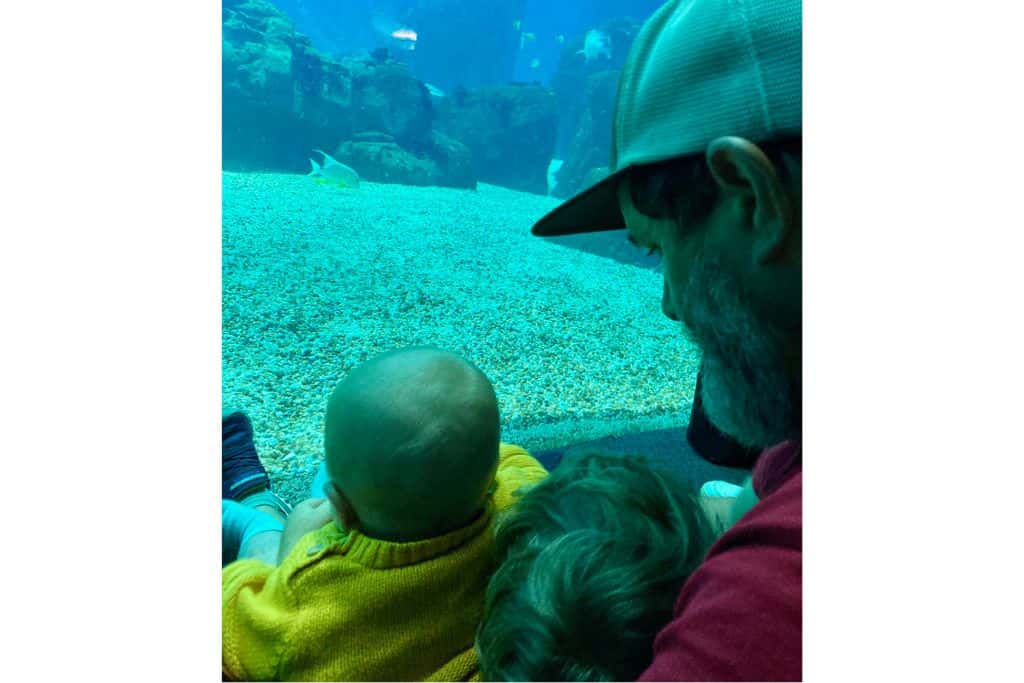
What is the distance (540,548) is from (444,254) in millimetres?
3736

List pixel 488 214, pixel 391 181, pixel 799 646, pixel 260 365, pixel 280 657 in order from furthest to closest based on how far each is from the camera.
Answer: pixel 391 181
pixel 488 214
pixel 260 365
pixel 280 657
pixel 799 646

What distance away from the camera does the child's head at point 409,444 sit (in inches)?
31.1

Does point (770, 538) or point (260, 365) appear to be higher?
point (770, 538)

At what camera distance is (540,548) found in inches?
31.0

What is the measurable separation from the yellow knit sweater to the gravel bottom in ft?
3.70

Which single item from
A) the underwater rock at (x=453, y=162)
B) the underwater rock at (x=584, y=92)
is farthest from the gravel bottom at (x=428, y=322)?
the underwater rock at (x=584, y=92)

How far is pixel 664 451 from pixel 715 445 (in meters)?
0.96

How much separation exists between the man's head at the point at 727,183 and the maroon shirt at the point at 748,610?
0.13 m

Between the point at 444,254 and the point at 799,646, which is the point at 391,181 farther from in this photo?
the point at 799,646

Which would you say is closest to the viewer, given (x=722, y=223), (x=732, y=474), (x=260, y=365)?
(x=722, y=223)

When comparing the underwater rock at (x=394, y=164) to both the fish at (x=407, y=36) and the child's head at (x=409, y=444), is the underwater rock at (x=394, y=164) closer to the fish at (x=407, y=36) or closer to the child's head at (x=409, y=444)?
the child's head at (x=409, y=444)

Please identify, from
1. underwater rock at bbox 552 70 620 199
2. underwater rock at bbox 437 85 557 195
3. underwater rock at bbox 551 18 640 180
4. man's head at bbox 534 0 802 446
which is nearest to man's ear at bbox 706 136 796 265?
man's head at bbox 534 0 802 446

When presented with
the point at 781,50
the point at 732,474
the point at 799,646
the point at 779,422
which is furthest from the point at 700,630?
the point at 732,474

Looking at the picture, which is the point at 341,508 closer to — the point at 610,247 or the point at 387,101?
the point at 610,247
